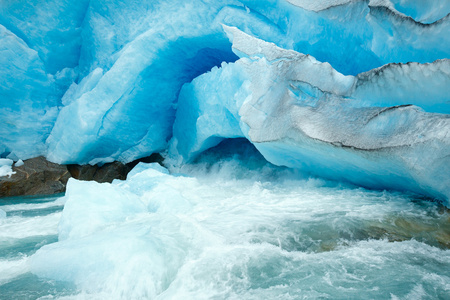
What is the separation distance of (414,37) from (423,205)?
2036mm

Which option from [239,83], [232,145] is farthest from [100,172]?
[239,83]

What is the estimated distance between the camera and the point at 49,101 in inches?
278

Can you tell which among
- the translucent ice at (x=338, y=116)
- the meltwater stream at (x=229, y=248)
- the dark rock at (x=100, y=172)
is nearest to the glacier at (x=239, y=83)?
the translucent ice at (x=338, y=116)

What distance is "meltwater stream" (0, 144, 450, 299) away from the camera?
6.19 ft

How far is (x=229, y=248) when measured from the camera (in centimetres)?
245

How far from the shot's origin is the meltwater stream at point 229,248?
189cm

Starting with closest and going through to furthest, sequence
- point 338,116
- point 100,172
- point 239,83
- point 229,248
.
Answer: point 229,248
point 338,116
point 239,83
point 100,172

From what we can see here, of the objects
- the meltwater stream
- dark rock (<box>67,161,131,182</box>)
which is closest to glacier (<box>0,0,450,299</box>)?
the meltwater stream

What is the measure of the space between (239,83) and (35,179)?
4.81 metres

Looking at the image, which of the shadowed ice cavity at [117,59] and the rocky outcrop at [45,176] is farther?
the rocky outcrop at [45,176]

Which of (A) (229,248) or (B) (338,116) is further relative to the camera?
(B) (338,116)

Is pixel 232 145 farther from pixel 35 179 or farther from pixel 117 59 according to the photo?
pixel 35 179

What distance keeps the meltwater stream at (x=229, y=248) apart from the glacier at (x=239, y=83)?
2.53ft

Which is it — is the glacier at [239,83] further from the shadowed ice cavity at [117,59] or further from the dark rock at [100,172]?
the dark rock at [100,172]
